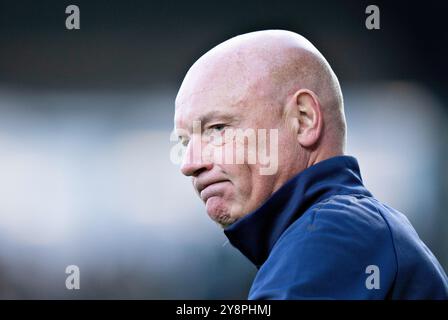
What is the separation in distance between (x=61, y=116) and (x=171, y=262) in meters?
0.81

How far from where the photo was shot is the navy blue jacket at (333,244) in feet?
2.59

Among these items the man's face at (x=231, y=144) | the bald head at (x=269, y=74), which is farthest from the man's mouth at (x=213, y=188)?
the bald head at (x=269, y=74)

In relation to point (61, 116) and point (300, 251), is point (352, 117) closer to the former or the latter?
point (61, 116)

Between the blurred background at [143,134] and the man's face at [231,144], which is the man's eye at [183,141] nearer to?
the man's face at [231,144]

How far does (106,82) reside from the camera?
10.7 feet

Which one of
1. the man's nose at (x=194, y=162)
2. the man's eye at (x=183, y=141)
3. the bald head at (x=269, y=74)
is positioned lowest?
the man's nose at (x=194, y=162)

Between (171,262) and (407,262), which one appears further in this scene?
(171,262)

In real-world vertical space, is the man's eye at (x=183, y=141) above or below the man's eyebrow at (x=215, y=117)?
below

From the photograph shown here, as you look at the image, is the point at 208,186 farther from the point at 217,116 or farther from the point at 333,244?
the point at 333,244

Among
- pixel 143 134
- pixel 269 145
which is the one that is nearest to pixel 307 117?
pixel 269 145

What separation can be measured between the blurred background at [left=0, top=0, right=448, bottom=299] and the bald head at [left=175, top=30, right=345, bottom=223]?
1.99m

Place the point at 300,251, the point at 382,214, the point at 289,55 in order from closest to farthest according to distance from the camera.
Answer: the point at 300,251, the point at 382,214, the point at 289,55

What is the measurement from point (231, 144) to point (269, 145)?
52 millimetres

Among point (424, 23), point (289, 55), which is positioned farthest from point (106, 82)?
point (289, 55)
